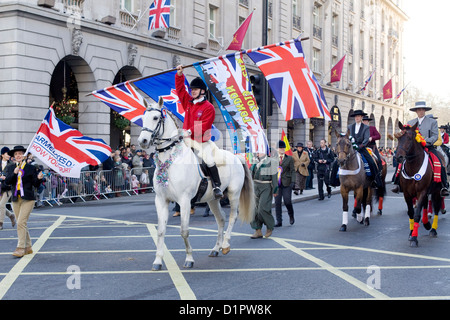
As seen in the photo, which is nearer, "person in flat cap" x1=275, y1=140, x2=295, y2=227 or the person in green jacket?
the person in green jacket

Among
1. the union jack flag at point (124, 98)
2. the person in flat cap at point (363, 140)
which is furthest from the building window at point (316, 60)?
the union jack flag at point (124, 98)

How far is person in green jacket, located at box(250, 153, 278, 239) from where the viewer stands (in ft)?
36.7

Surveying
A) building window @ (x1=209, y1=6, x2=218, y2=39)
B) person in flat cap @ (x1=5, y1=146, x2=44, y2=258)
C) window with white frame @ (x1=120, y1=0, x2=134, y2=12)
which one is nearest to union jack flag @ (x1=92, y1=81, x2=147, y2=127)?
person in flat cap @ (x1=5, y1=146, x2=44, y2=258)

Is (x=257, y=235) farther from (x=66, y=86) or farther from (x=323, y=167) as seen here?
(x=66, y=86)

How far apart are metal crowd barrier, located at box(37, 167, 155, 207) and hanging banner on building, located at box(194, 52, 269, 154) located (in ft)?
27.5

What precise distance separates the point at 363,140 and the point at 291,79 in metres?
4.55

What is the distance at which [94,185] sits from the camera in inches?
750

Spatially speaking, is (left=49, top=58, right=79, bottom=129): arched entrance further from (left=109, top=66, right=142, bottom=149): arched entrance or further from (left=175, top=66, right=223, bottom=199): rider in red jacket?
(left=175, top=66, right=223, bottom=199): rider in red jacket

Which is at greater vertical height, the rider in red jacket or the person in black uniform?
the rider in red jacket

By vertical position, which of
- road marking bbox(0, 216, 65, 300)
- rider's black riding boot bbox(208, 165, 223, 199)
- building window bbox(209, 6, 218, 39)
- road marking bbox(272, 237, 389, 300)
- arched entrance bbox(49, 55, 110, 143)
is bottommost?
road marking bbox(0, 216, 65, 300)

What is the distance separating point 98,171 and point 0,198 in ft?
21.5

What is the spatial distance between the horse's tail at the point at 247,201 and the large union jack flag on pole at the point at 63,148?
412 centimetres
